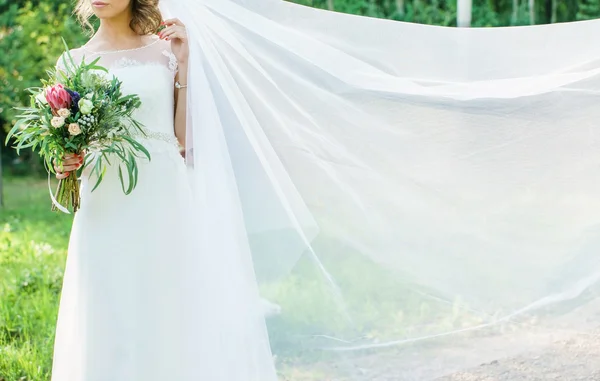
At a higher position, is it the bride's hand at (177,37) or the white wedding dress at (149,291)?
the bride's hand at (177,37)

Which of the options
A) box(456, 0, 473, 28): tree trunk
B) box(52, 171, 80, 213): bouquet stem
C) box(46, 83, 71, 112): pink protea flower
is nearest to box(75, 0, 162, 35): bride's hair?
box(46, 83, 71, 112): pink protea flower

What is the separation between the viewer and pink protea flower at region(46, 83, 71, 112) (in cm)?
278

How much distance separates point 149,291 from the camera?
307 cm

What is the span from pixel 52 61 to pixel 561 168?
929 cm

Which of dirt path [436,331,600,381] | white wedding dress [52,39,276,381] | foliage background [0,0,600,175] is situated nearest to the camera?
white wedding dress [52,39,276,381]

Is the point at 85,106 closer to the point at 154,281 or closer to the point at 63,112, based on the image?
the point at 63,112

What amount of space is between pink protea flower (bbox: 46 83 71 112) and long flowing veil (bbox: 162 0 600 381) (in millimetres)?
767

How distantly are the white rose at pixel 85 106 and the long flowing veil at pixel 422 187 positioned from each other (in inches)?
28.5

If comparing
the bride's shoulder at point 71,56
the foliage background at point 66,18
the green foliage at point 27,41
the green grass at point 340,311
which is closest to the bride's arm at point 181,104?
the bride's shoulder at point 71,56

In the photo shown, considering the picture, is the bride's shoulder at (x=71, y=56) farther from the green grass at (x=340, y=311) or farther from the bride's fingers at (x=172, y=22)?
the green grass at (x=340, y=311)

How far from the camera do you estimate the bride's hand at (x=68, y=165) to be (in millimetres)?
2932

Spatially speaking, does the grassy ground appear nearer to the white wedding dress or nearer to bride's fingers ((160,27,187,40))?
the white wedding dress

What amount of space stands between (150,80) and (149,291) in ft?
2.63

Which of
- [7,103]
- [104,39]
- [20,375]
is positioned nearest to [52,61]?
[7,103]
